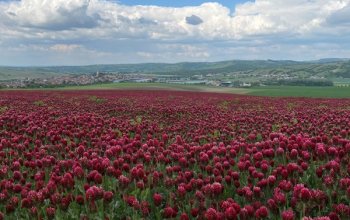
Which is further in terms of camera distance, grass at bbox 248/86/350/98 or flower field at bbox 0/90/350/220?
grass at bbox 248/86/350/98

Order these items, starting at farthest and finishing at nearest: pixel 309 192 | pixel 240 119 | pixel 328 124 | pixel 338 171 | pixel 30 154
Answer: pixel 240 119
pixel 328 124
pixel 30 154
pixel 338 171
pixel 309 192

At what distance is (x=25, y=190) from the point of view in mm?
5777

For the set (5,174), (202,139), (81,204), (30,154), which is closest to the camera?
(81,204)

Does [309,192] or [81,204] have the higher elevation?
[309,192]

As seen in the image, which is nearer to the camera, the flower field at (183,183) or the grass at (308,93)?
the flower field at (183,183)

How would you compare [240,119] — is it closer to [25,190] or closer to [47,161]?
[47,161]

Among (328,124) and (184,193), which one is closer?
(184,193)

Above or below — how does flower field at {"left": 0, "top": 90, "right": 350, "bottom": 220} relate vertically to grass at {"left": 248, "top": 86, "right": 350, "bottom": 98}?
above

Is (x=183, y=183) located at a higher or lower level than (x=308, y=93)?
higher

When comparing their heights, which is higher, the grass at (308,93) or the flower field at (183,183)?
the flower field at (183,183)

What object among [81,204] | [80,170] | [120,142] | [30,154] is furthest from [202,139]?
[81,204]

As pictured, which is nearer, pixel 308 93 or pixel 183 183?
pixel 183 183

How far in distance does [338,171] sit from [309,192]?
4.25 ft

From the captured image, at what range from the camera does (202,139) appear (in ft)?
36.6
